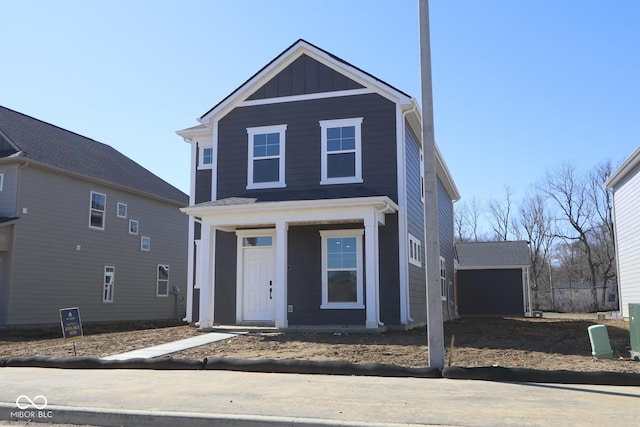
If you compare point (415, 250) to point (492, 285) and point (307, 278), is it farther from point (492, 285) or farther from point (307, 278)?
point (492, 285)

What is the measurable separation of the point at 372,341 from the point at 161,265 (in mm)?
16778

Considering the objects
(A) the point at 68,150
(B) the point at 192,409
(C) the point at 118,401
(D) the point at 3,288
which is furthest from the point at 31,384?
(A) the point at 68,150

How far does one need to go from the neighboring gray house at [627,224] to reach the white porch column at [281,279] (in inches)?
503

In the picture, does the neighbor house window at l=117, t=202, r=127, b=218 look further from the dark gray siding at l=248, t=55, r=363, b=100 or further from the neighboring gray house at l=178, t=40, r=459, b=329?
the dark gray siding at l=248, t=55, r=363, b=100

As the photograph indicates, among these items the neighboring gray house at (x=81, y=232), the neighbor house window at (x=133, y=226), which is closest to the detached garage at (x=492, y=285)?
the neighboring gray house at (x=81, y=232)

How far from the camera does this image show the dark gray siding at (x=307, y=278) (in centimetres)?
1542

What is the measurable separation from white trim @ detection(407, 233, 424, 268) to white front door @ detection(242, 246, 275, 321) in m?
3.87

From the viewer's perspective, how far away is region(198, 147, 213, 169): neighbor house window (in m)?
18.2

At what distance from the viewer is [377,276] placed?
14.5 meters

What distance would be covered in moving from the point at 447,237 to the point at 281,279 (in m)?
13.0

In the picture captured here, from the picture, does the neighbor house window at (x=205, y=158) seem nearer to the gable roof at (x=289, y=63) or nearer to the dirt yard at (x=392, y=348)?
the gable roof at (x=289, y=63)

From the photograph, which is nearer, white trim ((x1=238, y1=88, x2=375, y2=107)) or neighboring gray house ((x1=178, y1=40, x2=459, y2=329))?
neighboring gray house ((x1=178, y1=40, x2=459, y2=329))

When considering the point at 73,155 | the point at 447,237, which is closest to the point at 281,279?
the point at 447,237

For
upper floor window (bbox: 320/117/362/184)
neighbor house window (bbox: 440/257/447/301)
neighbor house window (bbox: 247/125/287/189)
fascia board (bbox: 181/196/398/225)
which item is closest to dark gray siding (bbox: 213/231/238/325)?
fascia board (bbox: 181/196/398/225)
